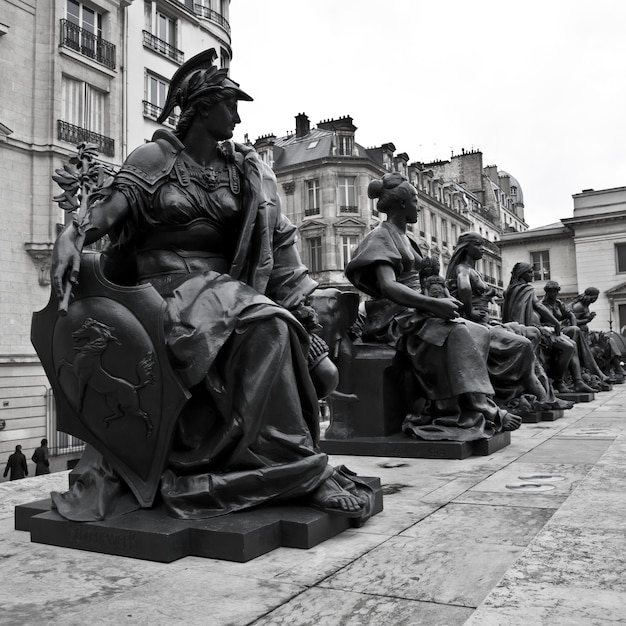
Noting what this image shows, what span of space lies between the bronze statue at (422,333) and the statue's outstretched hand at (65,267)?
299 centimetres

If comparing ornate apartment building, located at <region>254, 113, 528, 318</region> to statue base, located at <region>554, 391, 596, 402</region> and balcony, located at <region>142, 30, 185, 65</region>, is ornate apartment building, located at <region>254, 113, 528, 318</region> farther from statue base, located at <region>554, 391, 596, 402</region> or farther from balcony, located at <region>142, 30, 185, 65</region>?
statue base, located at <region>554, 391, 596, 402</region>

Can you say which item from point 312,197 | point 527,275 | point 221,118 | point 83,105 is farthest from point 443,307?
point 312,197

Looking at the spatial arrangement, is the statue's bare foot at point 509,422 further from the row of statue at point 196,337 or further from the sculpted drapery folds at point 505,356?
the row of statue at point 196,337

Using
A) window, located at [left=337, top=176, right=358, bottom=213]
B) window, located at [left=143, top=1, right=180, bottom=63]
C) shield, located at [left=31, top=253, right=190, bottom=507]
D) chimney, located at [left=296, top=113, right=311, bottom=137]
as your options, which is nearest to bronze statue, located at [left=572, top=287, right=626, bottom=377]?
shield, located at [left=31, top=253, right=190, bottom=507]

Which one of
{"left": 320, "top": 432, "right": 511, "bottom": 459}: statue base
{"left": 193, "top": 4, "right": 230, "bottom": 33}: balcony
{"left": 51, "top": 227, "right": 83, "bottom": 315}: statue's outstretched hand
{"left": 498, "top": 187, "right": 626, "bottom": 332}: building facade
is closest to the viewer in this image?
{"left": 51, "top": 227, "right": 83, "bottom": 315}: statue's outstretched hand

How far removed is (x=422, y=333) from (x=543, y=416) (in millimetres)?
3338

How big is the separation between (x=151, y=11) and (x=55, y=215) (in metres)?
8.81

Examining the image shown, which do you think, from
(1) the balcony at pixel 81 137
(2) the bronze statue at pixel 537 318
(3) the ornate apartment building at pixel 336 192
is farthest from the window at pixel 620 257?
(2) the bronze statue at pixel 537 318

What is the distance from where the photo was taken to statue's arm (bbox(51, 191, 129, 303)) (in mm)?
2748

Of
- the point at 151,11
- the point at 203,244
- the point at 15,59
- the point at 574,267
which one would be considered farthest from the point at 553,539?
the point at 574,267

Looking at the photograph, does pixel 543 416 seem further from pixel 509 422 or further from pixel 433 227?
pixel 433 227

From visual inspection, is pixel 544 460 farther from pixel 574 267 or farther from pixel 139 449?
pixel 574 267

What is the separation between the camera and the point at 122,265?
3.43 meters

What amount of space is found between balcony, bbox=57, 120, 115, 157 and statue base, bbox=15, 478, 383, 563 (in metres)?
17.5
